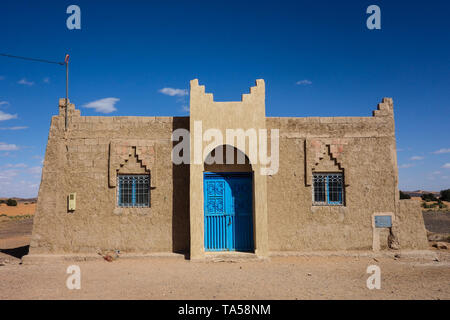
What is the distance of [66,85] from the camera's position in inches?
424

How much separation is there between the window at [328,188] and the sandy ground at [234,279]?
1.71 m

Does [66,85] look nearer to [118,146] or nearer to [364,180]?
[118,146]

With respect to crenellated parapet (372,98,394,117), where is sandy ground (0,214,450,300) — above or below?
below

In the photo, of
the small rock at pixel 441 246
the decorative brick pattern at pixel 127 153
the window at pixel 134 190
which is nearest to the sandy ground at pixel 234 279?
the window at pixel 134 190

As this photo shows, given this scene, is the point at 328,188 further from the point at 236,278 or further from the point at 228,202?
the point at 236,278

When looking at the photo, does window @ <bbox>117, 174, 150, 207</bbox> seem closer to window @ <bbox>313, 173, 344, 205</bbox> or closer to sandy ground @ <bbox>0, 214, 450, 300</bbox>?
sandy ground @ <bbox>0, 214, 450, 300</bbox>

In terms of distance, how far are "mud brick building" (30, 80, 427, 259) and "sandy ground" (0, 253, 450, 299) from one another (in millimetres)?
753

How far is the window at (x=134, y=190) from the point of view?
412 inches

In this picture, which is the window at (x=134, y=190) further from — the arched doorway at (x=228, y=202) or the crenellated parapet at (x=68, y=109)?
the crenellated parapet at (x=68, y=109)

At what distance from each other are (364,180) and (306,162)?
1903 mm

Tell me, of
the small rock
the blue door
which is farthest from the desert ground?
the small rock

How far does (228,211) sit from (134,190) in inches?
115

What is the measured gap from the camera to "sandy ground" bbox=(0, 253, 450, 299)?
6.74 m
